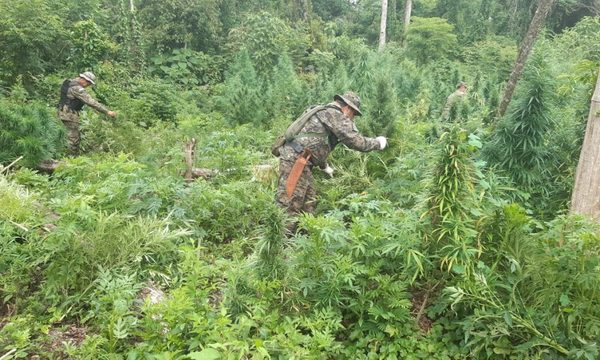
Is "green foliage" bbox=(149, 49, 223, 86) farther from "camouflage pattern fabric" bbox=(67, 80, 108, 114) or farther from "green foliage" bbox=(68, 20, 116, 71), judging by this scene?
"camouflage pattern fabric" bbox=(67, 80, 108, 114)

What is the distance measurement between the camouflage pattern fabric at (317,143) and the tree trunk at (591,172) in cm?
212

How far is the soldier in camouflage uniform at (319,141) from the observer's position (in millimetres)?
5215

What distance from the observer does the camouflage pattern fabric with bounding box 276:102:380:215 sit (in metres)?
5.21

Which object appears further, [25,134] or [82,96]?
[82,96]

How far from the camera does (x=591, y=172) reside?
4102 mm

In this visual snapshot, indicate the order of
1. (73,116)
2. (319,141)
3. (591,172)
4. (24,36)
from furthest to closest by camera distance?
(24,36) < (73,116) < (319,141) < (591,172)

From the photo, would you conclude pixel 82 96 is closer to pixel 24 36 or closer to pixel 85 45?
pixel 24 36

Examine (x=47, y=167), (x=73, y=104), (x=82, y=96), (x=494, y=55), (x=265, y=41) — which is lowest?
(x=494, y=55)

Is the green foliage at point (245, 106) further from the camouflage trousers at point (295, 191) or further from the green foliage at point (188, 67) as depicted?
the green foliage at point (188, 67)

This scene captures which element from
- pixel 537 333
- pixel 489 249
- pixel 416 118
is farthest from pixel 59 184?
pixel 416 118

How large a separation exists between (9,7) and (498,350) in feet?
40.1

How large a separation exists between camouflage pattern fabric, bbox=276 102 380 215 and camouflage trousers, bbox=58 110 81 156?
4.73 m

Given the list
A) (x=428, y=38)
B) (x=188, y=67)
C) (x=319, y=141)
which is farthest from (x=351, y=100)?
(x=428, y=38)

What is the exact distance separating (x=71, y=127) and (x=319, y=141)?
5.28 metres
